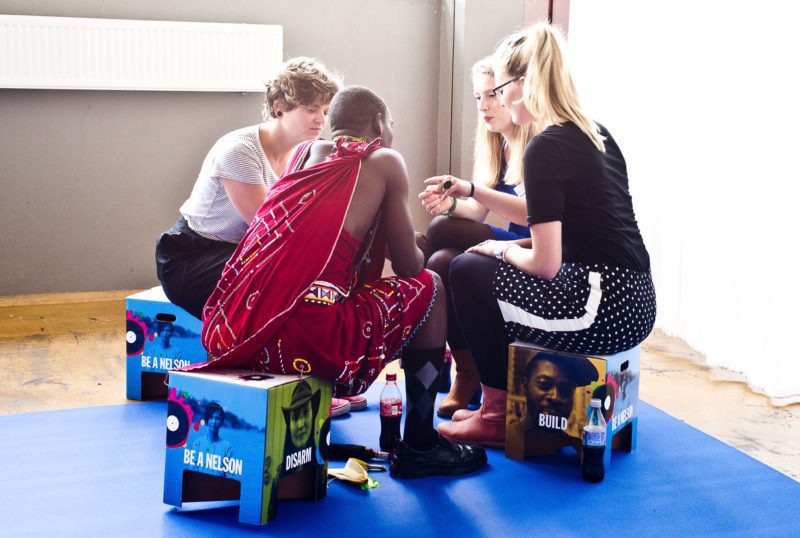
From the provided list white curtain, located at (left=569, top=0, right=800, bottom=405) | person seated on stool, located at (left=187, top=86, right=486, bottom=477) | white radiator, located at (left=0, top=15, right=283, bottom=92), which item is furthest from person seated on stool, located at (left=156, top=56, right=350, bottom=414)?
white radiator, located at (left=0, top=15, right=283, bottom=92)

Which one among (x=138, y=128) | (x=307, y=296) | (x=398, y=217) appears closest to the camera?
(x=307, y=296)

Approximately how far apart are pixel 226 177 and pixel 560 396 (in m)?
1.13

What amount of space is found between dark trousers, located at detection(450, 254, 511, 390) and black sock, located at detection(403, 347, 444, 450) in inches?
7.9

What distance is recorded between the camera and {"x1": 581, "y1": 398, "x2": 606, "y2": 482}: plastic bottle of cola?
2.01 m

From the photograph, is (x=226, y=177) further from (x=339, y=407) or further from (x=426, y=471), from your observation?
(x=426, y=471)

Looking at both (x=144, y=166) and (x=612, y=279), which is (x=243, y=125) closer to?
(x=144, y=166)

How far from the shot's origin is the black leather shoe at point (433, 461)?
204 centimetres

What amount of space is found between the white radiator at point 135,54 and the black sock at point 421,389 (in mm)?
2315

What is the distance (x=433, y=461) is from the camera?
6.73ft

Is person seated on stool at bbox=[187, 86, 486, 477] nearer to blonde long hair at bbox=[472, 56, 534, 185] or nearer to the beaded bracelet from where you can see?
the beaded bracelet

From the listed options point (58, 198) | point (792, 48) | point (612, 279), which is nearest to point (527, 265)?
point (612, 279)

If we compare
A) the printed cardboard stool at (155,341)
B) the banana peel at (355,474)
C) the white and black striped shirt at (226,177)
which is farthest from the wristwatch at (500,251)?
the printed cardboard stool at (155,341)

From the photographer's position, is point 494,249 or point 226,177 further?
point 226,177

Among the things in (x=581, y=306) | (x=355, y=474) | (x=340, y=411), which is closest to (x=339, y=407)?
(x=340, y=411)
